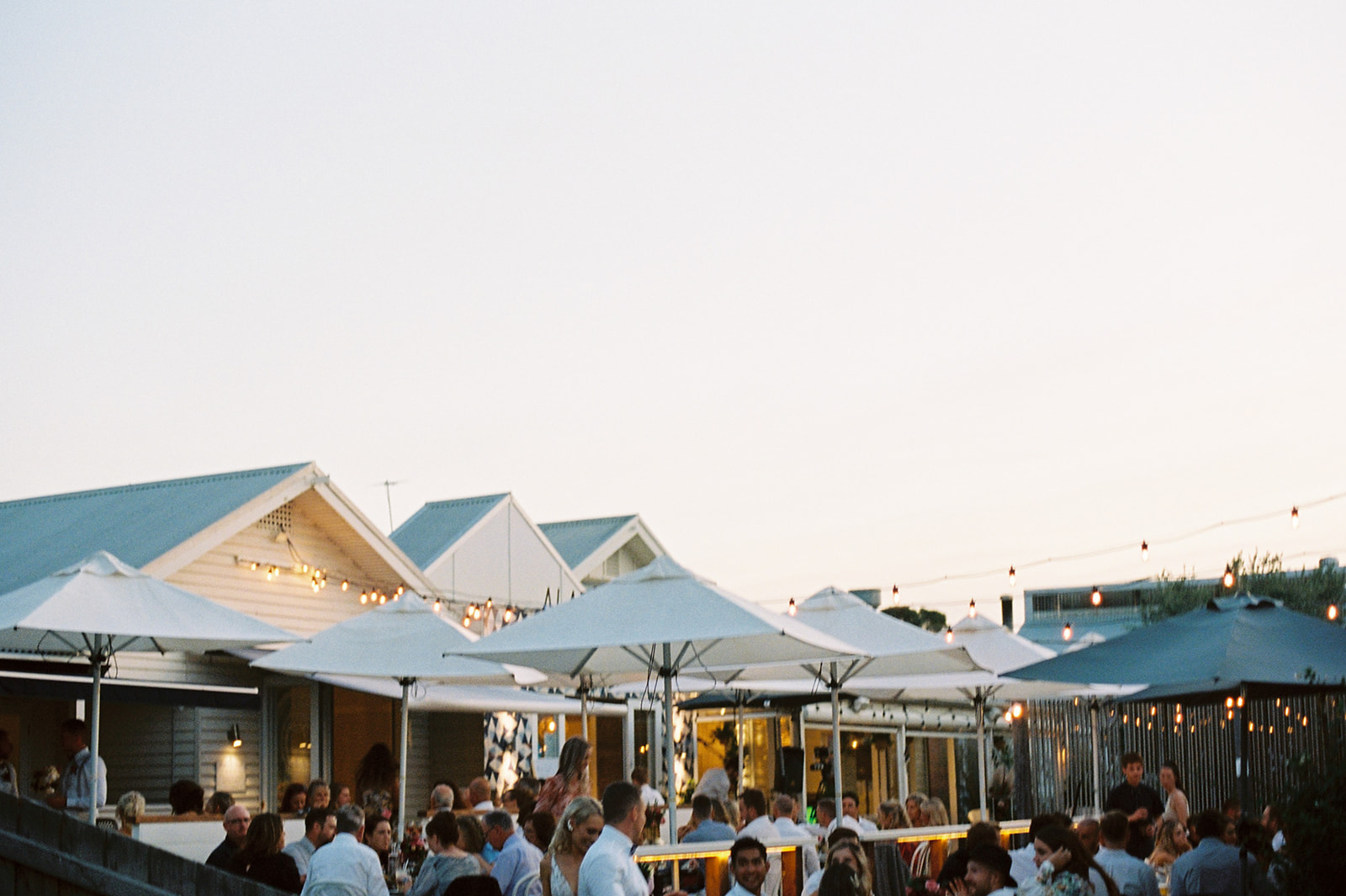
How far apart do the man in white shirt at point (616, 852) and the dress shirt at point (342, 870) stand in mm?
1860

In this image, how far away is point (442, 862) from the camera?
7.45 m

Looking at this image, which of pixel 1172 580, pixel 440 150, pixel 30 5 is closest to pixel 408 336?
pixel 440 150

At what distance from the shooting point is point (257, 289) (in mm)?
19078

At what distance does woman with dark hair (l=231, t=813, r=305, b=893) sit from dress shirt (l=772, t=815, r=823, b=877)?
2982 mm

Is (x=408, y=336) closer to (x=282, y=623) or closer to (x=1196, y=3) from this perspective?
(x=282, y=623)

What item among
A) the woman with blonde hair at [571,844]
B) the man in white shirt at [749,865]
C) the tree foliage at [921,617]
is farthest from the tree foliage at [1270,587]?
the woman with blonde hair at [571,844]

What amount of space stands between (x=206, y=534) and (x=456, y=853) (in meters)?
9.25

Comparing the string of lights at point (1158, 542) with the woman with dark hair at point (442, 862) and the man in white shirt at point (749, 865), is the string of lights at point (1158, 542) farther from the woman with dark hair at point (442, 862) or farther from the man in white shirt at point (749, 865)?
the woman with dark hair at point (442, 862)

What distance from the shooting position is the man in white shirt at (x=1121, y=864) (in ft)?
25.0

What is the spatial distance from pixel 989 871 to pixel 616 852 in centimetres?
183

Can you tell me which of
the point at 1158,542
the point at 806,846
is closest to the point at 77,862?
the point at 806,846

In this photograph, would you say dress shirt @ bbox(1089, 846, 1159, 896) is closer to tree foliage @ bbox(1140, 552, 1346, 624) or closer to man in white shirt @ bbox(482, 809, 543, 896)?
man in white shirt @ bbox(482, 809, 543, 896)

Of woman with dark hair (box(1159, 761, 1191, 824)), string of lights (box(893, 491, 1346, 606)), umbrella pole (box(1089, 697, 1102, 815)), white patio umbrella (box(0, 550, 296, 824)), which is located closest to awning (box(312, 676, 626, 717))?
white patio umbrella (box(0, 550, 296, 824))

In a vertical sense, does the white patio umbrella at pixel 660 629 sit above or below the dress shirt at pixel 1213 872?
above
